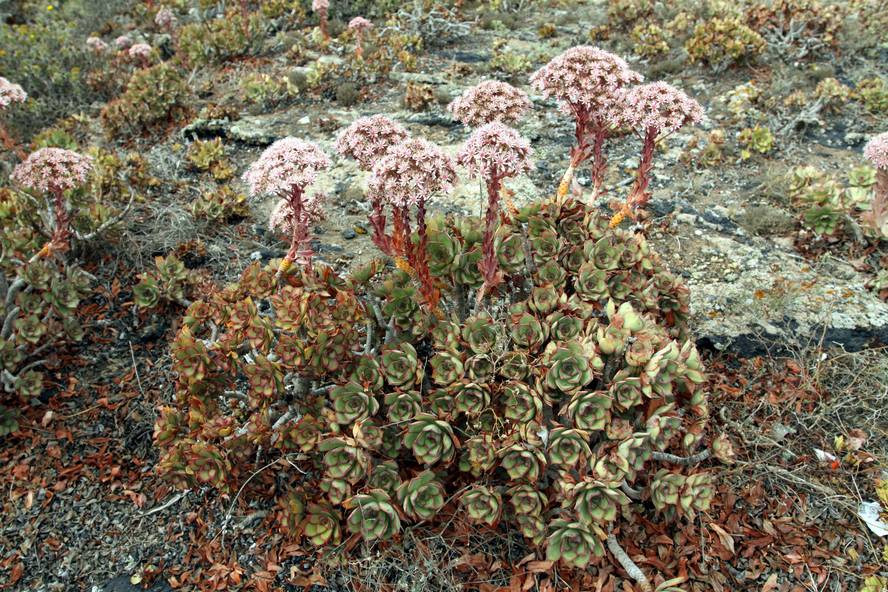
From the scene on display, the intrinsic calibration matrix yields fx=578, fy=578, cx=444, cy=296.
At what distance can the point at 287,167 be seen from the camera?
338 centimetres

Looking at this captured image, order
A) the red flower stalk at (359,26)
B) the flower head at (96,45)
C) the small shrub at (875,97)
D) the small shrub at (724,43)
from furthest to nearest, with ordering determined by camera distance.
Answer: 1. the flower head at (96,45)
2. the red flower stalk at (359,26)
3. the small shrub at (724,43)
4. the small shrub at (875,97)

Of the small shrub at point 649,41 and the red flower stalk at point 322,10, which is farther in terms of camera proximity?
the red flower stalk at point 322,10

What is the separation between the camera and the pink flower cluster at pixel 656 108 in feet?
12.3

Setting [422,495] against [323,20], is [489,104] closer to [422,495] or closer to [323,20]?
[422,495]

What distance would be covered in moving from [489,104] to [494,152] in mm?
853

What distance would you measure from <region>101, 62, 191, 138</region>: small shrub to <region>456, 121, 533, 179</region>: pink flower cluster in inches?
237

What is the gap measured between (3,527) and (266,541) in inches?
69.0

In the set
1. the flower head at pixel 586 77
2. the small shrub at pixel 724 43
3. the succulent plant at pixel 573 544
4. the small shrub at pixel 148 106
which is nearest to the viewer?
the succulent plant at pixel 573 544

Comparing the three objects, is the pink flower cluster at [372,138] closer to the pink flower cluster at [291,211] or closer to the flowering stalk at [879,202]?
the pink flower cluster at [291,211]

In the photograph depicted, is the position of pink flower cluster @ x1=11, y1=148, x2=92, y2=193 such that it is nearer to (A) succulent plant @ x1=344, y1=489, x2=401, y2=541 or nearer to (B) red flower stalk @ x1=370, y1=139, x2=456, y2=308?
(B) red flower stalk @ x1=370, y1=139, x2=456, y2=308

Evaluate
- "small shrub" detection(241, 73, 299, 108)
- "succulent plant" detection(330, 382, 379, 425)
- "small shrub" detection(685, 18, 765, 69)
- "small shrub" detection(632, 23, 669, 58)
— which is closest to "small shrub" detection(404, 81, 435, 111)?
"small shrub" detection(241, 73, 299, 108)

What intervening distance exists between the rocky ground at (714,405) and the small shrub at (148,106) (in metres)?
0.93

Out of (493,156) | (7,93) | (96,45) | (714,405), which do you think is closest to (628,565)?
(714,405)

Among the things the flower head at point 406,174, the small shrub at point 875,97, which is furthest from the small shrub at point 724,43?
the flower head at point 406,174
